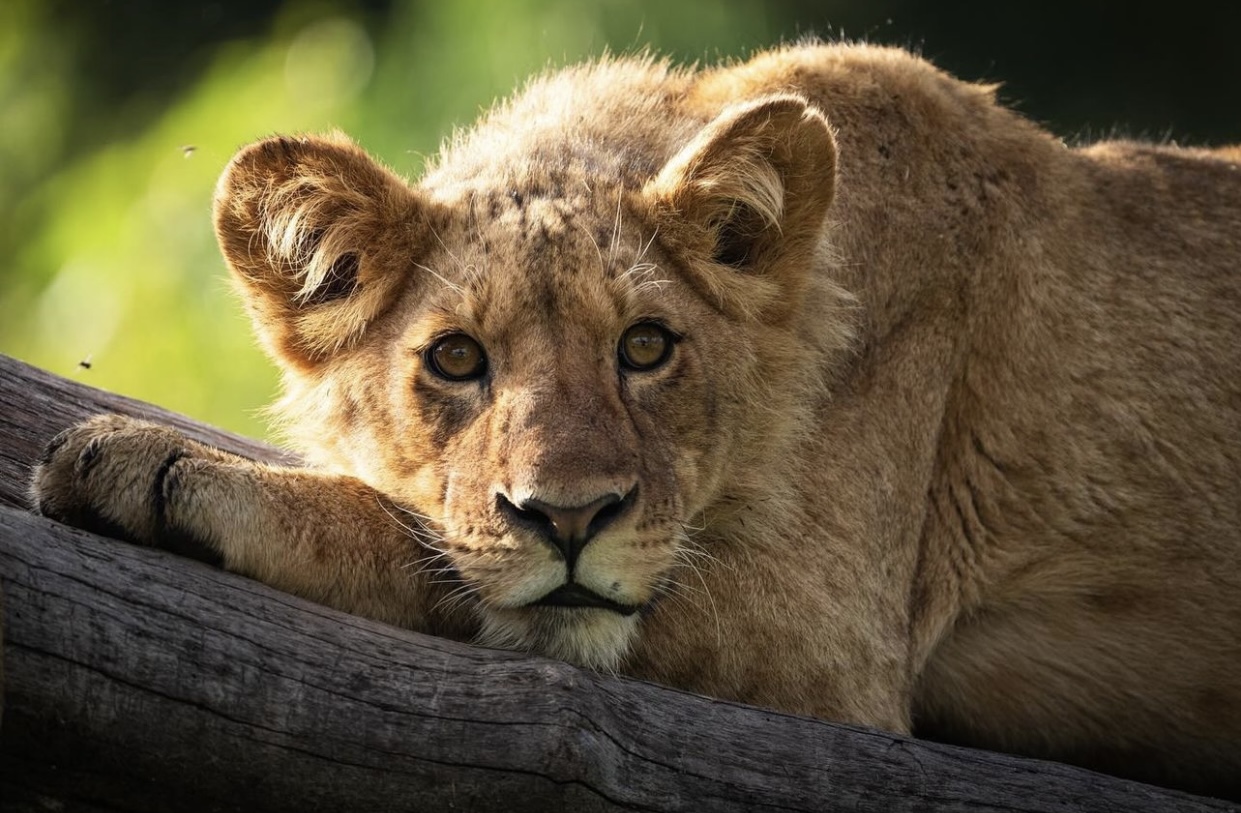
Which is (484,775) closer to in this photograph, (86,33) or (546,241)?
(546,241)

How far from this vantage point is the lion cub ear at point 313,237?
4.84 meters

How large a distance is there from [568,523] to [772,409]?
1210 millimetres

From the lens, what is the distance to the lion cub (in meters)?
4.38

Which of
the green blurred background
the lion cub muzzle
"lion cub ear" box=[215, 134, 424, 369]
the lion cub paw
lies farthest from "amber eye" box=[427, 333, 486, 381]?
the green blurred background

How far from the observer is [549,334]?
457cm

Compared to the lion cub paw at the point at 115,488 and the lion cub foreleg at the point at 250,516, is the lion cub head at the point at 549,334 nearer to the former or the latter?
the lion cub foreleg at the point at 250,516

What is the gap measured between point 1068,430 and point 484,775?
272 cm

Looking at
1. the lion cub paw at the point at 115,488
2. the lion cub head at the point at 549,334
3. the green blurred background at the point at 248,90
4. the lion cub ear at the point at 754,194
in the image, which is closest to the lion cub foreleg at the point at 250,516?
the lion cub paw at the point at 115,488

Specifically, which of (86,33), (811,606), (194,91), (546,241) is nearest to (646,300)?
(546,241)

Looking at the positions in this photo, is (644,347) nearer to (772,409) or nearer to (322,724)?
(772,409)

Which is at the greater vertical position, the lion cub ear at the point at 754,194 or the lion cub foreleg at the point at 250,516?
the lion cub ear at the point at 754,194

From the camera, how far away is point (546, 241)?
15.6 ft

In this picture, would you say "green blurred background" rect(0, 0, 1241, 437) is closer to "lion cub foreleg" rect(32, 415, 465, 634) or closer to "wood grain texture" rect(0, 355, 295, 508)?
"wood grain texture" rect(0, 355, 295, 508)

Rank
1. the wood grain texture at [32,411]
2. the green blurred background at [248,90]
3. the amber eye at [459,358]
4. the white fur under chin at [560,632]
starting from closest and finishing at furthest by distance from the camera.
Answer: the white fur under chin at [560,632] < the amber eye at [459,358] < the wood grain texture at [32,411] < the green blurred background at [248,90]
